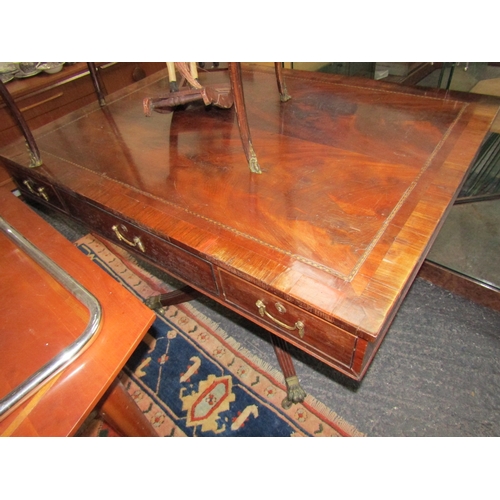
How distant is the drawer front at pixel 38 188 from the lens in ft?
3.76

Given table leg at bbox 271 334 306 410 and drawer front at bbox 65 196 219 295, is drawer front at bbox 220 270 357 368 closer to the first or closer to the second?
drawer front at bbox 65 196 219 295

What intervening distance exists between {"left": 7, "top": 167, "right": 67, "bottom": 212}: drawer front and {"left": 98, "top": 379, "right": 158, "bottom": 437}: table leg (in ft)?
2.18

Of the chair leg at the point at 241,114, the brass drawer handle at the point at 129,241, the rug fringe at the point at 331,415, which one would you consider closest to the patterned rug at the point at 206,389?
the rug fringe at the point at 331,415

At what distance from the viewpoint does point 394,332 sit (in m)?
1.33

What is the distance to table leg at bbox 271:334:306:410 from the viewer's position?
115 centimetres

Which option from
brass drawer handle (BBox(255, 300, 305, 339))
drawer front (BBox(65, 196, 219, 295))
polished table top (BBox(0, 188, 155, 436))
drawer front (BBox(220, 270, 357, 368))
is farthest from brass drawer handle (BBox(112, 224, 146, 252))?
brass drawer handle (BBox(255, 300, 305, 339))

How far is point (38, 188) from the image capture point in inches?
46.9

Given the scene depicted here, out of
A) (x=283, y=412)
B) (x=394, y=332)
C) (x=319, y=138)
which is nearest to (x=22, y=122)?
(x=319, y=138)

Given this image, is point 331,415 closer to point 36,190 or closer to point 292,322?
point 292,322

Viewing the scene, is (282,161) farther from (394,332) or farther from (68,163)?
(394,332)

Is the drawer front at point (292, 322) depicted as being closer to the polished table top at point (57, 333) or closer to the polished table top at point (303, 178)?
the polished table top at point (303, 178)

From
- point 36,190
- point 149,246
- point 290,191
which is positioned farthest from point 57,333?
point 36,190

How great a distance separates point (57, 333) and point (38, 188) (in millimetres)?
711

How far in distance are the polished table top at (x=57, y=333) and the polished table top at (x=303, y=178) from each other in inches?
7.6
